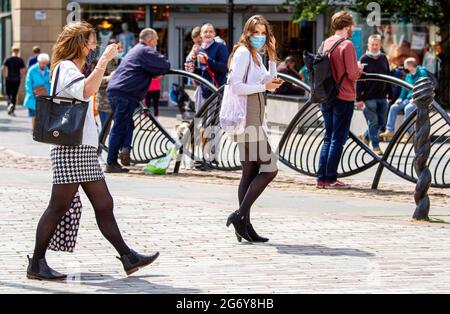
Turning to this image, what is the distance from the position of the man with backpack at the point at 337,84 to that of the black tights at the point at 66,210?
200 inches

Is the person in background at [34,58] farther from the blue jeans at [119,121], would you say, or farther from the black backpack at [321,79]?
the black backpack at [321,79]

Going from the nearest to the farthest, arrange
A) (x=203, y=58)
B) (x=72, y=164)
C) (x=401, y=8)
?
(x=72, y=164)
(x=203, y=58)
(x=401, y=8)

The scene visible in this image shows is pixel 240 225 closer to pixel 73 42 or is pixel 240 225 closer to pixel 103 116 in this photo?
pixel 73 42

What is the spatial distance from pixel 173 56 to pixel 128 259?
82.3 feet

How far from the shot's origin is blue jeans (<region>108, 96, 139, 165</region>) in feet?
47.9

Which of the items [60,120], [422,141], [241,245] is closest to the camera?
[60,120]

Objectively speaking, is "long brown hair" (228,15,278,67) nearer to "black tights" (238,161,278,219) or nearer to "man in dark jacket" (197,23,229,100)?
"black tights" (238,161,278,219)

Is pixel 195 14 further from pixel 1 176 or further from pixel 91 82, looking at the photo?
pixel 91 82

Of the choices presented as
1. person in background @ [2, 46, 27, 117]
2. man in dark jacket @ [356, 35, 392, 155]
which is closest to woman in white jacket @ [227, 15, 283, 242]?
man in dark jacket @ [356, 35, 392, 155]

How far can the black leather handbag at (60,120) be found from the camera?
786 centimetres

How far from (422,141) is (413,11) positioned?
56.7ft

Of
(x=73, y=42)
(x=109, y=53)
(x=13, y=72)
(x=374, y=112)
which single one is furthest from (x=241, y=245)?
(x=13, y=72)

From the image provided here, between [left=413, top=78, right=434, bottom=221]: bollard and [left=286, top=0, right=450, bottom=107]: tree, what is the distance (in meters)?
16.4

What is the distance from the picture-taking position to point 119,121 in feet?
48.1
